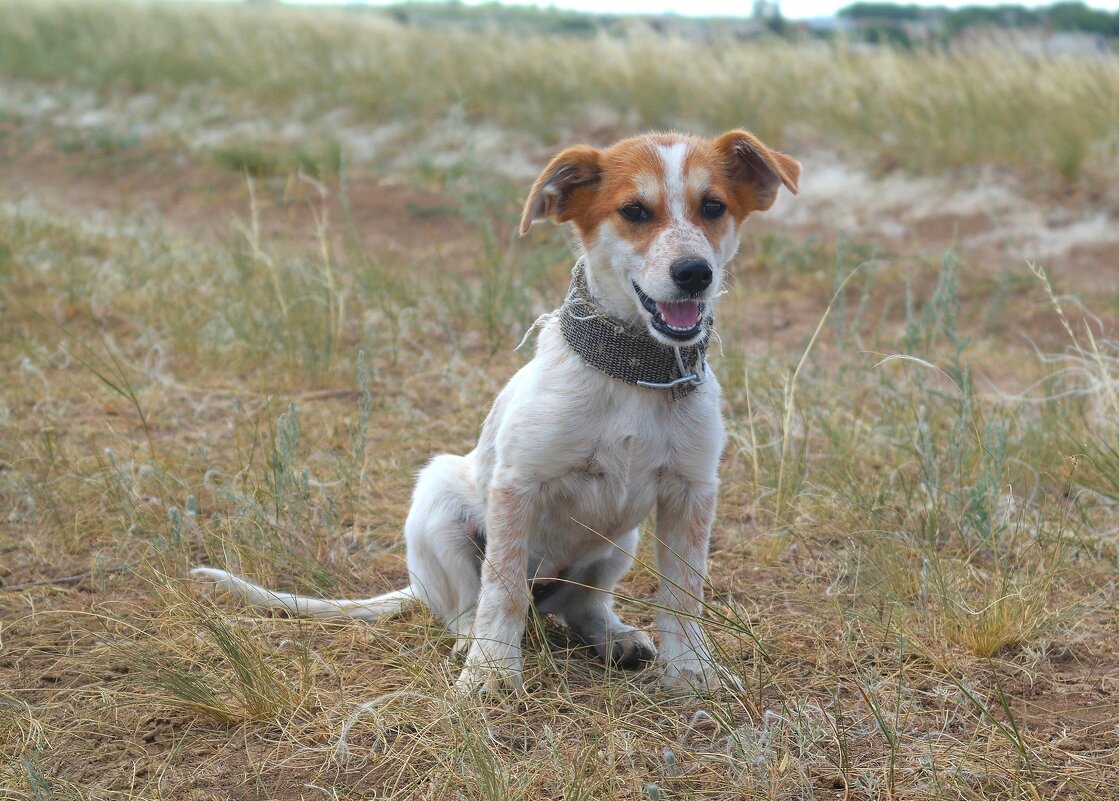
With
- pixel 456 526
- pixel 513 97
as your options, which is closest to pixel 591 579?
pixel 456 526

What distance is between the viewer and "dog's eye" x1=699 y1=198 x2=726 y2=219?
3.07m

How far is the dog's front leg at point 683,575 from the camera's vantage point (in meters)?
2.95

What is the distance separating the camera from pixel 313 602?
3285 mm


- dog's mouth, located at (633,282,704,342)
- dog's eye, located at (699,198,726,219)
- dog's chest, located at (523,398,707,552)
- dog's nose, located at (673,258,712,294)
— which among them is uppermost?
dog's eye, located at (699,198,726,219)

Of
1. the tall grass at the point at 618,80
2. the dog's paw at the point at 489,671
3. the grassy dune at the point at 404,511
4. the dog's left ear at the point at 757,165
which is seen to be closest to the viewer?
the grassy dune at the point at 404,511

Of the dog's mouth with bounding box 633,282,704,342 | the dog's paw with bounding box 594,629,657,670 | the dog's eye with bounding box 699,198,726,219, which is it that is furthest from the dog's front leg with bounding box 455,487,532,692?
the dog's eye with bounding box 699,198,726,219

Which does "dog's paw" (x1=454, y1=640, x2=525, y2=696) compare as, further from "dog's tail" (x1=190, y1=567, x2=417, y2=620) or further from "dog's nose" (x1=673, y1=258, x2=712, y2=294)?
"dog's nose" (x1=673, y1=258, x2=712, y2=294)

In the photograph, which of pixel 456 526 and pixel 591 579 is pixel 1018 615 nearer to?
pixel 591 579

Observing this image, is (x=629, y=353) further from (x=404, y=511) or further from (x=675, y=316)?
(x=404, y=511)

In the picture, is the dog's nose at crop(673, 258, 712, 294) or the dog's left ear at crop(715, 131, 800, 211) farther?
the dog's left ear at crop(715, 131, 800, 211)

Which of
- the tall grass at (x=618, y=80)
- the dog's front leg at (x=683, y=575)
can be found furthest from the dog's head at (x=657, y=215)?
the tall grass at (x=618, y=80)

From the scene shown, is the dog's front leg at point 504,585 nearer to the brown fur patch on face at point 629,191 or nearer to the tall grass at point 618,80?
the brown fur patch on face at point 629,191

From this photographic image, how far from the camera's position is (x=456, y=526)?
329 centimetres

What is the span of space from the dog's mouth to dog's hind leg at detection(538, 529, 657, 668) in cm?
66
